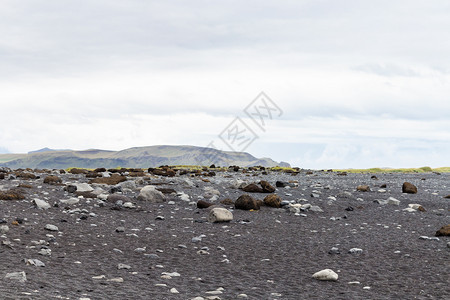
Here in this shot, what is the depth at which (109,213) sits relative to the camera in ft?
41.8

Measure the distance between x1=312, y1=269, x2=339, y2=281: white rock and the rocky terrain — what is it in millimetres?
17

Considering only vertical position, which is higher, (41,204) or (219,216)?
(41,204)

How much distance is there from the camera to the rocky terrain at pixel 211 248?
660 cm

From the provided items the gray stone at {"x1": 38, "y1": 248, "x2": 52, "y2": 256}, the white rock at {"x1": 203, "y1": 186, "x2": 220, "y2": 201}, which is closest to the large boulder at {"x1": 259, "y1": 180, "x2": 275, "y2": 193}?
the white rock at {"x1": 203, "y1": 186, "x2": 220, "y2": 201}

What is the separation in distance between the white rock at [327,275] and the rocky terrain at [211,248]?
2 cm

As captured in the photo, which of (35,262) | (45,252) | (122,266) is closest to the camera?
(35,262)

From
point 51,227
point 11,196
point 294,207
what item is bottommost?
point 51,227

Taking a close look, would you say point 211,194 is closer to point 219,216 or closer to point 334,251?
point 219,216

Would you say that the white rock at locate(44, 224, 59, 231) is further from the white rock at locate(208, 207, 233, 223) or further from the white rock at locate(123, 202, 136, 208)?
the white rock at locate(208, 207, 233, 223)

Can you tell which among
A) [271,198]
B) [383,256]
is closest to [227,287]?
[383,256]

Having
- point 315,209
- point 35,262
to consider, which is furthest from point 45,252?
point 315,209

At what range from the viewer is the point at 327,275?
7.31m

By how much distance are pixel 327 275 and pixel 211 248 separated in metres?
2.88

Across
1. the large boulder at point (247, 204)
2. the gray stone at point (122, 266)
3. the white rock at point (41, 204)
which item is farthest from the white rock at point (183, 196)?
the gray stone at point (122, 266)
